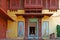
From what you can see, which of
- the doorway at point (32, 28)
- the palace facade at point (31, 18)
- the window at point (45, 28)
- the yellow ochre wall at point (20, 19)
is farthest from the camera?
the yellow ochre wall at point (20, 19)

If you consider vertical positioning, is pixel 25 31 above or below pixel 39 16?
below

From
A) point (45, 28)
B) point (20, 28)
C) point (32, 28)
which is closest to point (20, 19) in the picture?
point (20, 28)

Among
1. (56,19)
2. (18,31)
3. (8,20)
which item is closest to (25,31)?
(18,31)

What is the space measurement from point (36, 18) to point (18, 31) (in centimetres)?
256

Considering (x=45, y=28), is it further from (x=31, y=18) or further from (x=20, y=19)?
(x=20, y=19)

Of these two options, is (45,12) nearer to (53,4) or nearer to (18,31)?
(53,4)

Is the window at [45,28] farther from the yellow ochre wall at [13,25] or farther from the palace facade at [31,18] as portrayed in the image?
the yellow ochre wall at [13,25]

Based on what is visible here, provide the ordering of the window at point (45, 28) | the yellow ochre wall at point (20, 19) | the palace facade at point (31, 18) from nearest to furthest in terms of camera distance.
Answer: the palace facade at point (31, 18) < the window at point (45, 28) < the yellow ochre wall at point (20, 19)

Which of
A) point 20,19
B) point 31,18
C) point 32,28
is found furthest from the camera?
point 20,19

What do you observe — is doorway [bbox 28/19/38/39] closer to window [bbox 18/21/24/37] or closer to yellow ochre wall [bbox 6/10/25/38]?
window [bbox 18/21/24/37]

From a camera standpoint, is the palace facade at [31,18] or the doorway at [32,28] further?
the doorway at [32,28]

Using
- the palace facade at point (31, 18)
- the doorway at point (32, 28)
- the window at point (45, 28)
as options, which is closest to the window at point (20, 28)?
the palace facade at point (31, 18)

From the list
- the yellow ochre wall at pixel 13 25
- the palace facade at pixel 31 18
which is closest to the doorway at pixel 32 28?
the palace facade at pixel 31 18

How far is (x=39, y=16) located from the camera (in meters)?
20.1
